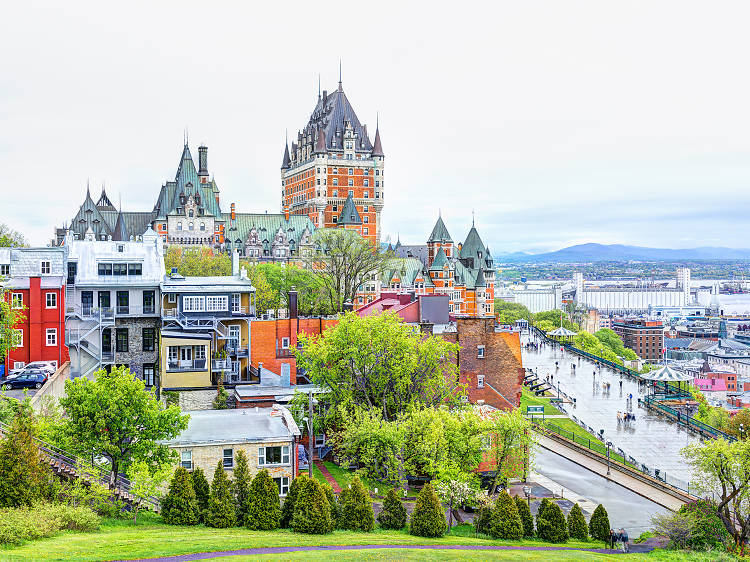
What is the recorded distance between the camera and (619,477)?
177ft

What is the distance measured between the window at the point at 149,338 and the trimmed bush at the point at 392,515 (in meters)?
27.9

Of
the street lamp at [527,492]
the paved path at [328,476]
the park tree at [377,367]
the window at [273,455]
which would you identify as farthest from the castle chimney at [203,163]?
the window at [273,455]

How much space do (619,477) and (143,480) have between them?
3353 centimetres

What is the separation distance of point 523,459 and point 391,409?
34.4 feet

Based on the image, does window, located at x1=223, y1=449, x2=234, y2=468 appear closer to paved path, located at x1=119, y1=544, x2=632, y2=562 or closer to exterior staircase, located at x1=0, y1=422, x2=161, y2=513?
exterior staircase, located at x1=0, y1=422, x2=161, y2=513

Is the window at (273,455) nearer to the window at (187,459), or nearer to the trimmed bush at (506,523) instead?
the window at (187,459)

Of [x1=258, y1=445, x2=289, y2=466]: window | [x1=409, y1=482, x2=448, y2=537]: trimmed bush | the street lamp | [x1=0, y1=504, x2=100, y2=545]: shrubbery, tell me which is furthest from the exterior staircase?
the street lamp

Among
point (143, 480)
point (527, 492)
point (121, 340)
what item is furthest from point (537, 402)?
point (143, 480)

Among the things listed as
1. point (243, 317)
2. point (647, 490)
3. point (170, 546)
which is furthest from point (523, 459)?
point (243, 317)

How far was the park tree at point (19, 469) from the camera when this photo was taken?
90.4 ft

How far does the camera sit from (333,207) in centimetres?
16938

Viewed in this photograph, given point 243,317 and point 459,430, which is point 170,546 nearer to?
point 459,430

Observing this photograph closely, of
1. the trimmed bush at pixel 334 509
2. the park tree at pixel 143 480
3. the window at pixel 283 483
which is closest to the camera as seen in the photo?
the park tree at pixel 143 480

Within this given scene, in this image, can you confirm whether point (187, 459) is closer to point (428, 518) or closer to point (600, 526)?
point (428, 518)
